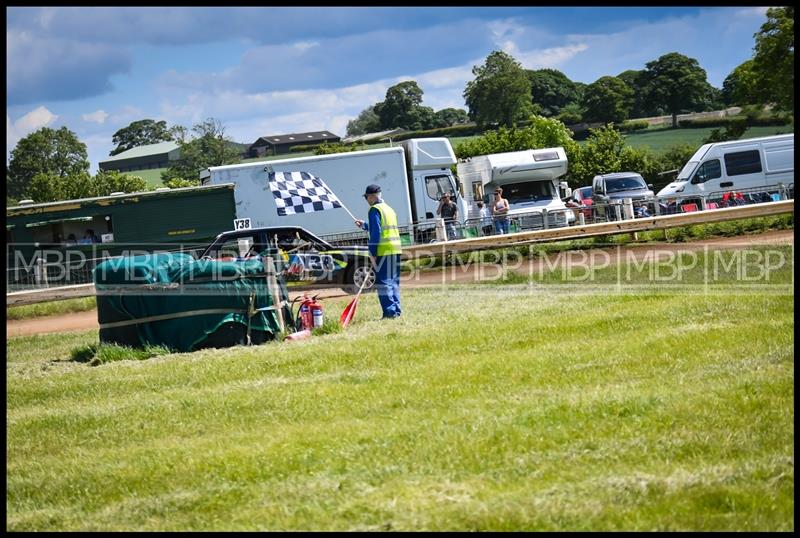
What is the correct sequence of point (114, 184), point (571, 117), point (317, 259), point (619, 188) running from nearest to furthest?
point (317, 259) → point (619, 188) → point (114, 184) → point (571, 117)

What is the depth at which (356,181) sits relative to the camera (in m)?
28.3

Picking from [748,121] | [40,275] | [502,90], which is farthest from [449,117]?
[40,275]

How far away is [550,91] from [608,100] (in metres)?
29.7

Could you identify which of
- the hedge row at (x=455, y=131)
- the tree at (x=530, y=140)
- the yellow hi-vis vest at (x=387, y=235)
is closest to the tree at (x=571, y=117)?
the hedge row at (x=455, y=131)

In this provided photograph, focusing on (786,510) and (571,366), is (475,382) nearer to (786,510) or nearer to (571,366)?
(571,366)

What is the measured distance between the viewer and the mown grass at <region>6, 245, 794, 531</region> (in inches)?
217

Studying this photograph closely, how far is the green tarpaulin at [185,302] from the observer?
473 inches

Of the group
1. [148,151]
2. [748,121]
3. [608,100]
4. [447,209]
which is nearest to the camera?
[447,209]

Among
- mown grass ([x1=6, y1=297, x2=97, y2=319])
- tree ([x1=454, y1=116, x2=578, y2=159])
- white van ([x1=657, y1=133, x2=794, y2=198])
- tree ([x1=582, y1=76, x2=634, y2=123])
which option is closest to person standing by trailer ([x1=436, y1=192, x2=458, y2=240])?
white van ([x1=657, y1=133, x2=794, y2=198])

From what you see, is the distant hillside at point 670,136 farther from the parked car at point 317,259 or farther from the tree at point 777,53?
the parked car at point 317,259

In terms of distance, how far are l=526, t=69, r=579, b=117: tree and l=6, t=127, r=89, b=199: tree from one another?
59530 millimetres

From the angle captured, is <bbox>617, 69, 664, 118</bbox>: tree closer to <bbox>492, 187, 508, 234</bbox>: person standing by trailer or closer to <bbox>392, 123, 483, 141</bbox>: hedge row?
<bbox>392, 123, 483, 141</bbox>: hedge row

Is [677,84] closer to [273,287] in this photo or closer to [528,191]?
[528,191]

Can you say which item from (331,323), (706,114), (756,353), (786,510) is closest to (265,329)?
(331,323)
